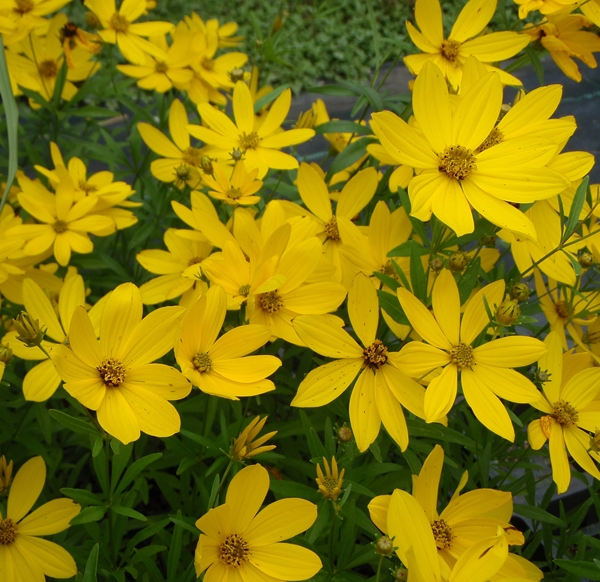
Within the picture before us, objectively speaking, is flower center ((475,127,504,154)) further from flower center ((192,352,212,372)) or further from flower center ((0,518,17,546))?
flower center ((0,518,17,546))

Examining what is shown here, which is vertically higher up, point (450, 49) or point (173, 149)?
point (450, 49)

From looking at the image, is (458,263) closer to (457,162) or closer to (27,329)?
(457,162)

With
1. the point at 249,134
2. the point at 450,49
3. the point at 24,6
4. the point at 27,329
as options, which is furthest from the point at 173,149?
the point at 27,329

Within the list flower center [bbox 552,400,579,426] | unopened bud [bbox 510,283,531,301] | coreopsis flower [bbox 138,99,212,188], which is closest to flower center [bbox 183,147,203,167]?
coreopsis flower [bbox 138,99,212,188]

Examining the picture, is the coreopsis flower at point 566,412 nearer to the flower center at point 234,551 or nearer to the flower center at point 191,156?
the flower center at point 234,551

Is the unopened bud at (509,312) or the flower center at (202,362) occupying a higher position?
the unopened bud at (509,312)

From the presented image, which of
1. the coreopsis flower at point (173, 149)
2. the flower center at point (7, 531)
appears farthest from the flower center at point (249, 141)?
the flower center at point (7, 531)

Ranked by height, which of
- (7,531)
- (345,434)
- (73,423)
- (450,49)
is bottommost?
(7,531)
